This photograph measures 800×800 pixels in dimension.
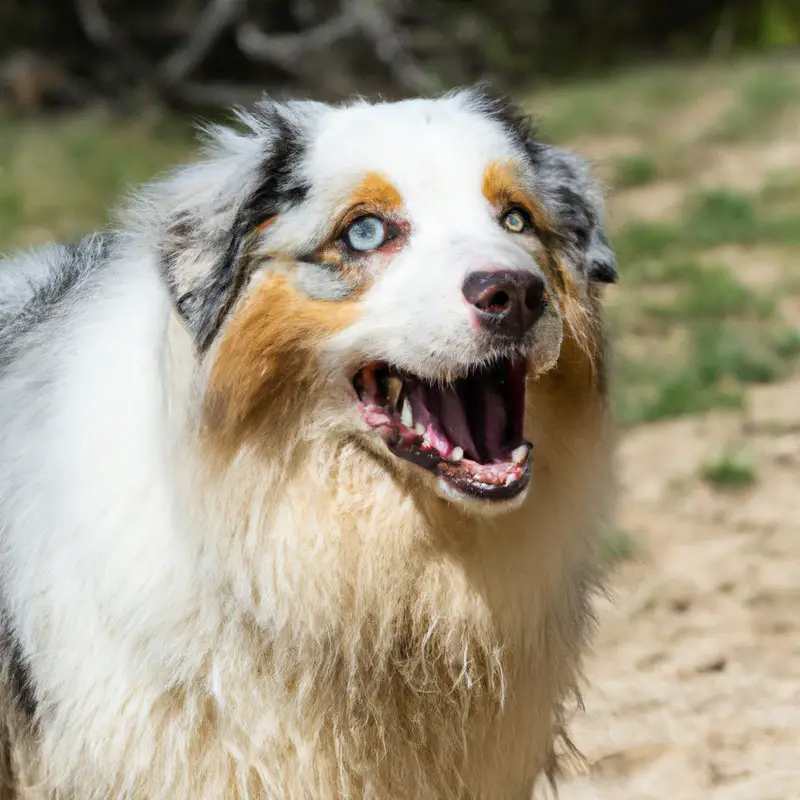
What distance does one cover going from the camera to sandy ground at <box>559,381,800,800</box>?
3.84 m

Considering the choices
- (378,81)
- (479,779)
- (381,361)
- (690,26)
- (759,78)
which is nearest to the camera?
(381,361)

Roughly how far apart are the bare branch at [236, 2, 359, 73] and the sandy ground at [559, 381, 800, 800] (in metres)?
9.17

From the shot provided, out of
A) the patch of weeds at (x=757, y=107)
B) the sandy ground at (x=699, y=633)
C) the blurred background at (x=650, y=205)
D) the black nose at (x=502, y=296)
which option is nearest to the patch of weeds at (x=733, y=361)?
the blurred background at (x=650, y=205)

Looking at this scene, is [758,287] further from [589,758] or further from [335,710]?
[335,710]

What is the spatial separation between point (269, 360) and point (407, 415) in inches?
12.5

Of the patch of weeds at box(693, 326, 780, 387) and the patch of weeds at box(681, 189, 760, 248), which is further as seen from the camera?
the patch of weeds at box(681, 189, 760, 248)

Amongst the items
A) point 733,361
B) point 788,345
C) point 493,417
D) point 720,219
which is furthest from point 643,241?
point 493,417

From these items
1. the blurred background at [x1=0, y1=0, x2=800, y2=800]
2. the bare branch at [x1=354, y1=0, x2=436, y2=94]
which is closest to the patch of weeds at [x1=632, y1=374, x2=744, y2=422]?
the blurred background at [x1=0, y1=0, x2=800, y2=800]

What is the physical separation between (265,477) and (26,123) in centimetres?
1122

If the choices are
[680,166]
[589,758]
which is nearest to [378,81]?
[680,166]

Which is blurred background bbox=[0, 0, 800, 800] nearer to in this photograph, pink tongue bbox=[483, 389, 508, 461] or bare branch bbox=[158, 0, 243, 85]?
bare branch bbox=[158, 0, 243, 85]

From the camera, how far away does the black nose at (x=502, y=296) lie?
250 cm

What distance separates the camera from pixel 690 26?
16.9 m

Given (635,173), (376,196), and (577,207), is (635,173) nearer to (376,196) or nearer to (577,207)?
(577,207)
